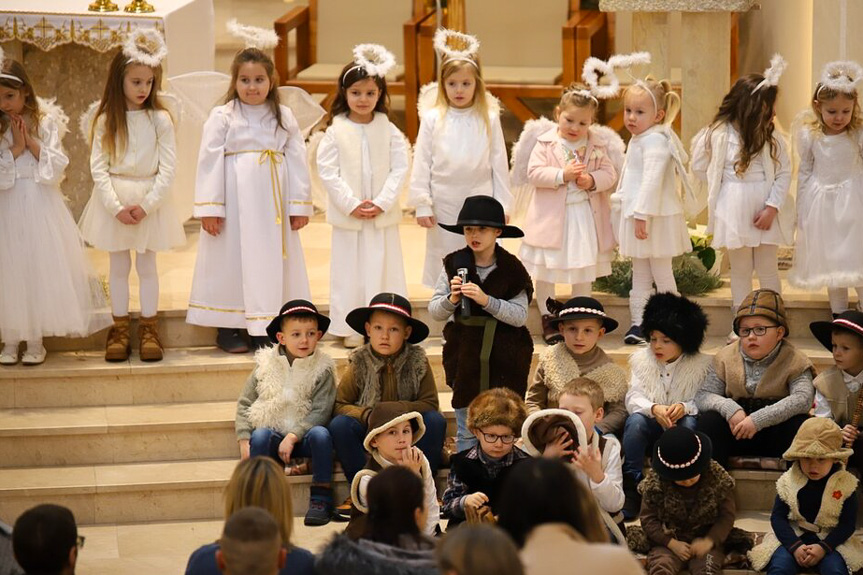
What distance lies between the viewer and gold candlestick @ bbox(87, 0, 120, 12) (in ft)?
27.7

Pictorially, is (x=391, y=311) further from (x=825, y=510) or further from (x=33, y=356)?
(x=825, y=510)

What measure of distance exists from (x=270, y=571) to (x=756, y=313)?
10.1ft

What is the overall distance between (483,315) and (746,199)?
5.29ft

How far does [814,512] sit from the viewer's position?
5.93m

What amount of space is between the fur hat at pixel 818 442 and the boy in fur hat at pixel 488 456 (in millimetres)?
1049

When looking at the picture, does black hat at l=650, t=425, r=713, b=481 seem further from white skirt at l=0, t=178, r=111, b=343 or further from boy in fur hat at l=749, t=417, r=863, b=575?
white skirt at l=0, t=178, r=111, b=343

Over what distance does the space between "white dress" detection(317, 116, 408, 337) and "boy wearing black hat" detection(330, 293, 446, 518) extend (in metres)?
0.84

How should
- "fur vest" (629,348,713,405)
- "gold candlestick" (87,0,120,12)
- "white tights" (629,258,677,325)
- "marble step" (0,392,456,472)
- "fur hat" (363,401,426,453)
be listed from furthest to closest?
"gold candlestick" (87,0,120,12) → "white tights" (629,258,677,325) → "marble step" (0,392,456,472) → "fur vest" (629,348,713,405) → "fur hat" (363,401,426,453)

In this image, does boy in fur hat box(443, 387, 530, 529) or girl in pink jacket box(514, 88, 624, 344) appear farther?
girl in pink jacket box(514, 88, 624, 344)

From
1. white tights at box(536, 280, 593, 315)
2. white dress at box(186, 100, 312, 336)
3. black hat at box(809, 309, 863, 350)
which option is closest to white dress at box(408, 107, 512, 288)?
white tights at box(536, 280, 593, 315)

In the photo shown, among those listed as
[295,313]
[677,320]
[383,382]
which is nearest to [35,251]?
[295,313]

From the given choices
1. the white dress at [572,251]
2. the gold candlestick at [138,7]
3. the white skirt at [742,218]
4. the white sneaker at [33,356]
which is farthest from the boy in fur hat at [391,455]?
the gold candlestick at [138,7]

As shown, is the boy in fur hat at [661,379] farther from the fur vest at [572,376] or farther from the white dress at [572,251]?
the white dress at [572,251]

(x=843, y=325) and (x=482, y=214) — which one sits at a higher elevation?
(x=482, y=214)
